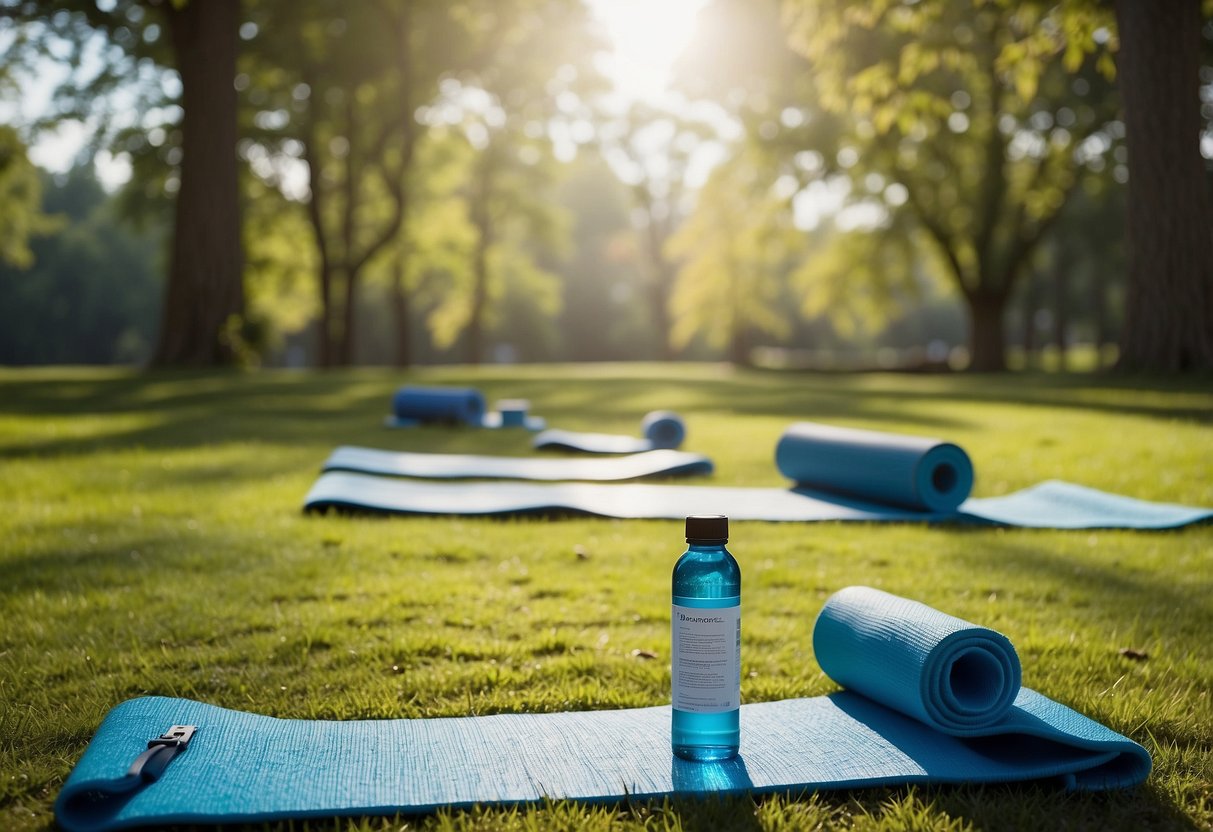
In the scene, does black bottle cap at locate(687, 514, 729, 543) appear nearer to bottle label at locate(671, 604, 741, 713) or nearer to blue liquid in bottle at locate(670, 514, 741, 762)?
blue liquid in bottle at locate(670, 514, 741, 762)

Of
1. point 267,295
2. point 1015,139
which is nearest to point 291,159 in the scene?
point 267,295

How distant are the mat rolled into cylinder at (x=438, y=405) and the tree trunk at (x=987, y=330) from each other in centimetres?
1936

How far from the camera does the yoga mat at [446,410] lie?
39.0 ft

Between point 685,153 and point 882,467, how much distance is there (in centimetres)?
3630

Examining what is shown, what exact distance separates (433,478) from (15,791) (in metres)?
5.54

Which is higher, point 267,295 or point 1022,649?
point 267,295

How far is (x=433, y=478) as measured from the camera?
805 cm

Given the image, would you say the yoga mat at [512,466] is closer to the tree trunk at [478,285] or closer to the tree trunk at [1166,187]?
the tree trunk at [1166,187]

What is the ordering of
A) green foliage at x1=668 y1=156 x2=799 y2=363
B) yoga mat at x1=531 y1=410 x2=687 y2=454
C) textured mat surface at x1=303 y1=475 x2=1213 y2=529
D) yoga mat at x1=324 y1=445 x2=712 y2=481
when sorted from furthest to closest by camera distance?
green foliage at x1=668 y1=156 x2=799 y2=363 → yoga mat at x1=531 y1=410 x2=687 y2=454 → yoga mat at x1=324 y1=445 x2=712 y2=481 → textured mat surface at x1=303 y1=475 x2=1213 y2=529

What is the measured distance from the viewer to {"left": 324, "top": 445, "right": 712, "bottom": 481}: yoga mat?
8.05 m

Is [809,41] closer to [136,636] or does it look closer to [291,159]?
[136,636]

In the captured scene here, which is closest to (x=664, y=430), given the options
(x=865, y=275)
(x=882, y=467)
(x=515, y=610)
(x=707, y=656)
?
(x=882, y=467)

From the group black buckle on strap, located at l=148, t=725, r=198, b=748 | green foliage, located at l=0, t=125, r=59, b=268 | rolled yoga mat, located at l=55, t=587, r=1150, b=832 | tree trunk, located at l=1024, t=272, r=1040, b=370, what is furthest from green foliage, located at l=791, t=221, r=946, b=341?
black buckle on strap, located at l=148, t=725, r=198, b=748

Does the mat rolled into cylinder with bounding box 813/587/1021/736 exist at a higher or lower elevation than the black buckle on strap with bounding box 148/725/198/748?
higher
